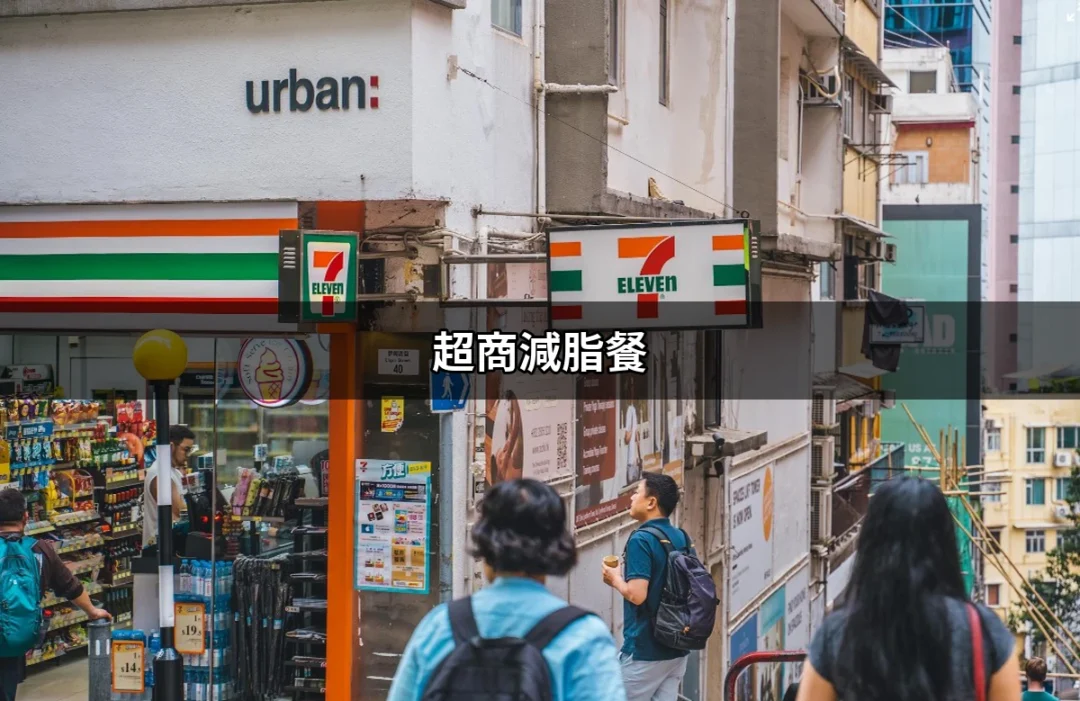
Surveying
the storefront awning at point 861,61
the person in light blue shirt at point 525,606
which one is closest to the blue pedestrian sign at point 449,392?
the person in light blue shirt at point 525,606

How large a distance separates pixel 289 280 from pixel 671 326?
103 inches

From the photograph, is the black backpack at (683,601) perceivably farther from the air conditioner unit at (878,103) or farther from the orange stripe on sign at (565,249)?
the air conditioner unit at (878,103)

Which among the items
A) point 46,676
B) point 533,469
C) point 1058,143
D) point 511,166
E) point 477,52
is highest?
point 1058,143

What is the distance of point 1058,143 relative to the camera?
277 feet

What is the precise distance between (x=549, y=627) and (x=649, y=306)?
20.7ft

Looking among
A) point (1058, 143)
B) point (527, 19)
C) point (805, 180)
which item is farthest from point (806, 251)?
point (1058, 143)

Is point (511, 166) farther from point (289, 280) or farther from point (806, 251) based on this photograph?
point (806, 251)

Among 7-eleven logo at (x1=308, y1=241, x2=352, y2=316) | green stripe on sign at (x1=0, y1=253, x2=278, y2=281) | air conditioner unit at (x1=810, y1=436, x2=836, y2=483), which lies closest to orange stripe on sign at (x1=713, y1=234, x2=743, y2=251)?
7-eleven logo at (x1=308, y1=241, x2=352, y2=316)

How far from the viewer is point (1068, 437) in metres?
66.9

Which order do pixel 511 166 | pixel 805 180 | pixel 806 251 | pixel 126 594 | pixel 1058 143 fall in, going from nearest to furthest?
pixel 511 166
pixel 126 594
pixel 806 251
pixel 805 180
pixel 1058 143

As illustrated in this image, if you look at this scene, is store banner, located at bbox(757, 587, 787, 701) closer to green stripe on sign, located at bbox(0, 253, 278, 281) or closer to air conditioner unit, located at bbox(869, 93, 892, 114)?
green stripe on sign, located at bbox(0, 253, 278, 281)

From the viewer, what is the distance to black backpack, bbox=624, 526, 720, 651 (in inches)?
313

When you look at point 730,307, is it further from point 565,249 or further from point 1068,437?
point 1068,437

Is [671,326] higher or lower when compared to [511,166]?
lower
